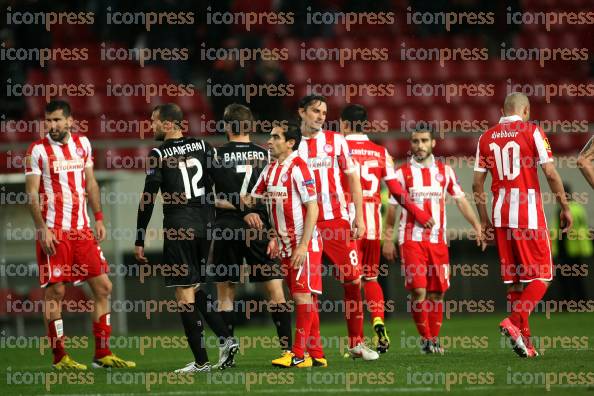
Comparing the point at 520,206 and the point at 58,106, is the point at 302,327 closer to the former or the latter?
the point at 520,206

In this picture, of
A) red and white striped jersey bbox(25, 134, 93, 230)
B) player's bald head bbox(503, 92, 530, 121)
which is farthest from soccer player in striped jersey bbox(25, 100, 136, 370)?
player's bald head bbox(503, 92, 530, 121)

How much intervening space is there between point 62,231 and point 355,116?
302 cm

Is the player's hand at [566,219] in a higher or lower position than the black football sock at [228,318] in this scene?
higher

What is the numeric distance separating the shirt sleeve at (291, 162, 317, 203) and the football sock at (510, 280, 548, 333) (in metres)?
2.07

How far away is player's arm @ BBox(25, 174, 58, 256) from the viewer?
1031 centimetres

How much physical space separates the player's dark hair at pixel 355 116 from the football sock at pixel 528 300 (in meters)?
2.44

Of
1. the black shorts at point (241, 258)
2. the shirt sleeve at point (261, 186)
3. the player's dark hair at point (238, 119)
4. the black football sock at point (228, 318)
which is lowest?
the black football sock at point (228, 318)

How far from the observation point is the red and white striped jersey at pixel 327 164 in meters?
10.1

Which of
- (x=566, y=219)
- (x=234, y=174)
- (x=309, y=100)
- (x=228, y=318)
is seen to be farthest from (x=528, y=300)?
(x=234, y=174)

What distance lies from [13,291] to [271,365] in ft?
22.8

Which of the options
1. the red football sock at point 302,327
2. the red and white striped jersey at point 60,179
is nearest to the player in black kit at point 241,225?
the red football sock at point 302,327

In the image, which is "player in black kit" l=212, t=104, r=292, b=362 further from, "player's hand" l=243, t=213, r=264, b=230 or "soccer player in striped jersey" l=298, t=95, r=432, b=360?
"soccer player in striped jersey" l=298, t=95, r=432, b=360

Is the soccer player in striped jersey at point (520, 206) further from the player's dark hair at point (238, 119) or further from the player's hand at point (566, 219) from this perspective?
the player's dark hair at point (238, 119)

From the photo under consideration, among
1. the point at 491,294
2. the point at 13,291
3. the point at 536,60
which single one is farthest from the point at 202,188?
the point at 536,60
